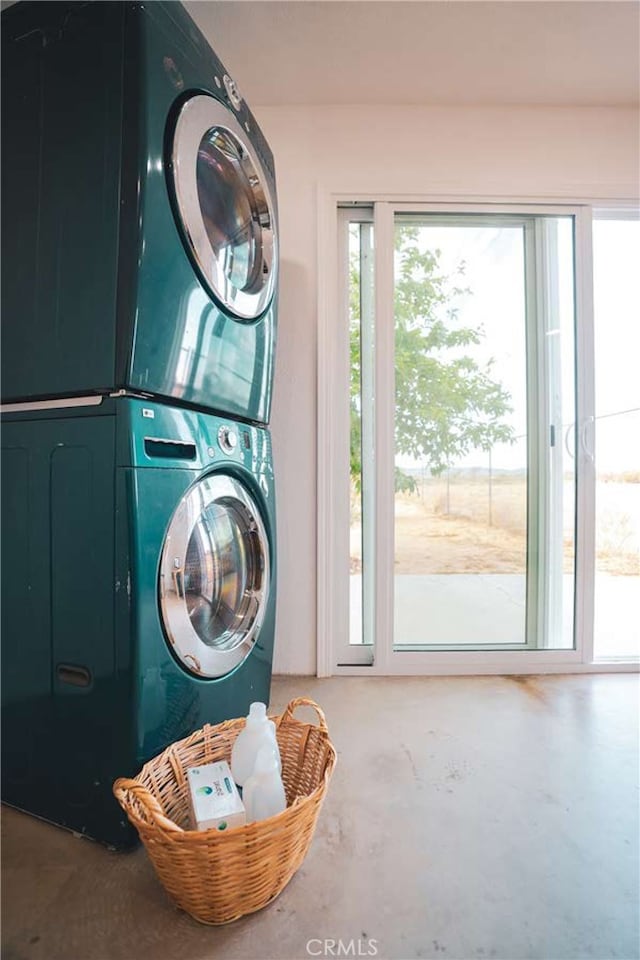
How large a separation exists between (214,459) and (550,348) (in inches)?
62.6

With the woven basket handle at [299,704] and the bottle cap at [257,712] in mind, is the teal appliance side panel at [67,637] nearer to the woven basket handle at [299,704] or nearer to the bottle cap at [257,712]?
the bottle cap at [257,712]

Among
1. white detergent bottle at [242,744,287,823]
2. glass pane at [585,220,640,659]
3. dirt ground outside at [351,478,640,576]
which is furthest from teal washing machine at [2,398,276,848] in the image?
glass pane at [585,220,640,659]

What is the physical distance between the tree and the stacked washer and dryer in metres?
1.00

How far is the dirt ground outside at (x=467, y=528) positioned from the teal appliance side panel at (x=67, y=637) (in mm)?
1221

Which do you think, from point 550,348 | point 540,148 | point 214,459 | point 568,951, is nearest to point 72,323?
point 214,459

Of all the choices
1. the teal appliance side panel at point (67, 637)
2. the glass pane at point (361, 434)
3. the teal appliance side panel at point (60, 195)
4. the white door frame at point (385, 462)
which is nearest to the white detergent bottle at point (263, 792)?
the teal appliance side panel at point (67, 637)

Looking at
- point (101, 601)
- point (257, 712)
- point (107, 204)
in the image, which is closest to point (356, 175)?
point (107, 204)

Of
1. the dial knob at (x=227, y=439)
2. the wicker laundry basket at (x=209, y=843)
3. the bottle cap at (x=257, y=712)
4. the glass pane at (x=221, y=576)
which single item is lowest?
the wicker laundry basket at (x=209, y=843)

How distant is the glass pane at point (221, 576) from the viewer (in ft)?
3.86

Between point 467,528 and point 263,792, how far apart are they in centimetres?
140

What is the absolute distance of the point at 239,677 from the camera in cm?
129

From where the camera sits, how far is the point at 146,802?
0.79 m

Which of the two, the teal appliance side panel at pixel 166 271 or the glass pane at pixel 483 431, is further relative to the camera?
the glass pane at pixel 483 431

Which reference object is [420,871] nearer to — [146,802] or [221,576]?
[146,802]
